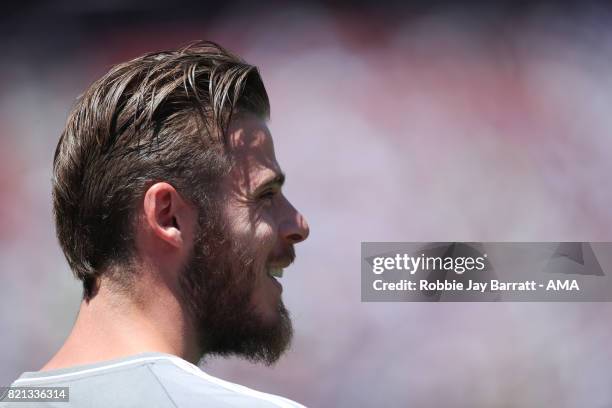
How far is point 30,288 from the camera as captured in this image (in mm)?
2039

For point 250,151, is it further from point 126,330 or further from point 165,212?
point 126,330

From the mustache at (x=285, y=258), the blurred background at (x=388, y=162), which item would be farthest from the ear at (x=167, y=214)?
the blurred background at (x=388, y=162)

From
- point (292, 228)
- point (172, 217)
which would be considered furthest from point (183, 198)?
point (292, 228)

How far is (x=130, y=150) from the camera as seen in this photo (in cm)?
77

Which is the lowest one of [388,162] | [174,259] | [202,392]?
[202,392]

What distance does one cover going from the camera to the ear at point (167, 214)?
742 millimetres

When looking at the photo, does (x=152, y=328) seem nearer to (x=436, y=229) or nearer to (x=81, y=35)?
(x=436, y=229)

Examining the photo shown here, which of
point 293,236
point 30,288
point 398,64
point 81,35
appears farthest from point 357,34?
Result: point 293,236

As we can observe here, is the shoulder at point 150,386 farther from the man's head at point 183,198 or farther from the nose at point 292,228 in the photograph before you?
the nose at point 292,228

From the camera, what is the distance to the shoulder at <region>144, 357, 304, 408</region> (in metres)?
0.62

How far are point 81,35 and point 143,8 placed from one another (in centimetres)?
18

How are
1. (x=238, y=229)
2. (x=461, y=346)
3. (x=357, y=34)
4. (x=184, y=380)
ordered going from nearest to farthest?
(x=184, y=380) < (x=238, y=229) < (x=461, y=346) < (x=357, y=34)

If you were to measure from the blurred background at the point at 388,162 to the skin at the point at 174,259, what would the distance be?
1.17 meters

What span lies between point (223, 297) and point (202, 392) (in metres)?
0.16
